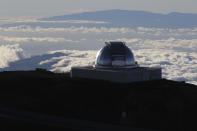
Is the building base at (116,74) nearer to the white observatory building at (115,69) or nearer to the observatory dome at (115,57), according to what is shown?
the white observatory building at (115,69)

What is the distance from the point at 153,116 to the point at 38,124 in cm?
1842

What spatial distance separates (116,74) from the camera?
8188 cm

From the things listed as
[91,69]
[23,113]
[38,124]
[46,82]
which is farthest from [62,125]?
[91,69]

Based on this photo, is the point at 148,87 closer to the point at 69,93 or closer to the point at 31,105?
the point at 69,93

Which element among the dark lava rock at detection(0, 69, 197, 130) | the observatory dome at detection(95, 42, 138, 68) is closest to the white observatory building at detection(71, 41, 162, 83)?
the observatory dome at detection(95, 42, 138, 68)

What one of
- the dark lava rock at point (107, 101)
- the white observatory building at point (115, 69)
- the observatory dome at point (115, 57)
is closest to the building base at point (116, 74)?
the white observatory building at point (115, 69)

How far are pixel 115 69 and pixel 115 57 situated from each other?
2.36 m

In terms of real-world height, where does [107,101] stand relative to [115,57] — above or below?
below

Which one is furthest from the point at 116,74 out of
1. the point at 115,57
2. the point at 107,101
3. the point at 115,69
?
the point at 107,101

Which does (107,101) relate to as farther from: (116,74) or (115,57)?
(115,57)

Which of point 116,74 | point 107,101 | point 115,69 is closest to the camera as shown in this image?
point 107,101

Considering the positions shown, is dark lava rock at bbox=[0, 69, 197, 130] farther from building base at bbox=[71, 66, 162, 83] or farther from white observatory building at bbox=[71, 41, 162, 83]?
white observatory building at bbox=[71, 41, 162, 83]

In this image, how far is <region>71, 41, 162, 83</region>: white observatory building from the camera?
270 feet

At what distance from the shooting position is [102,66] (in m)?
86.6
